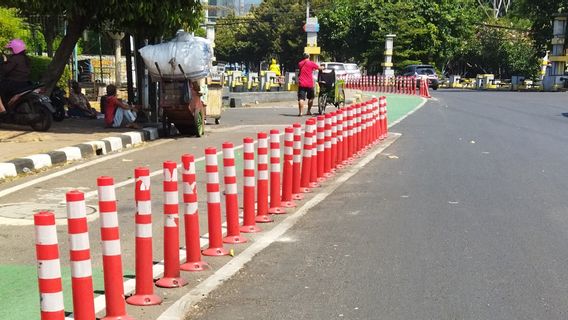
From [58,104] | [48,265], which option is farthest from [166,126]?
[48,265]

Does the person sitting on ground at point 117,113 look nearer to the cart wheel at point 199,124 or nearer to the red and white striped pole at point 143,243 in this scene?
the cart wheel at point 199,124

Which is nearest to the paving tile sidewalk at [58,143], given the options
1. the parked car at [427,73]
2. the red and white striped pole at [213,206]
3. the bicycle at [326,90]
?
the red and white striped pole at [213,206]

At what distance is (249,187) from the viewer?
7.15 metres

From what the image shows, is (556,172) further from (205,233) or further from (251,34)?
(251,34)

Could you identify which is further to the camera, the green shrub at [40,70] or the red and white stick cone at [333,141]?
the green shrub at [40,70]

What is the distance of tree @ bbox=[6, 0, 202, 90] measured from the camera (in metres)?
15.4

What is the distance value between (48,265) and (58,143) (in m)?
10.4

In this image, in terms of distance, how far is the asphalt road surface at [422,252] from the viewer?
16.8 feet

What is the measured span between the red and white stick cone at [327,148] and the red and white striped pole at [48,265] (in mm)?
6753

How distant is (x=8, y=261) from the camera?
6.15 m

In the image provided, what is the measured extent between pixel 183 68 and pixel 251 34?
7144cm

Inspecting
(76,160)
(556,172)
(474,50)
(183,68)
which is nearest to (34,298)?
(76,160)

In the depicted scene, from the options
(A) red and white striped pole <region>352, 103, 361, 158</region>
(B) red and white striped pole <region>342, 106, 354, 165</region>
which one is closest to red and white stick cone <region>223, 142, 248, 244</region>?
(B) red and white striped pole <region>342, 106, 354, 165</region>

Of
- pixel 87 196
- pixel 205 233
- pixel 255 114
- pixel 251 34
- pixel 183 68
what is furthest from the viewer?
pixel 251 34
